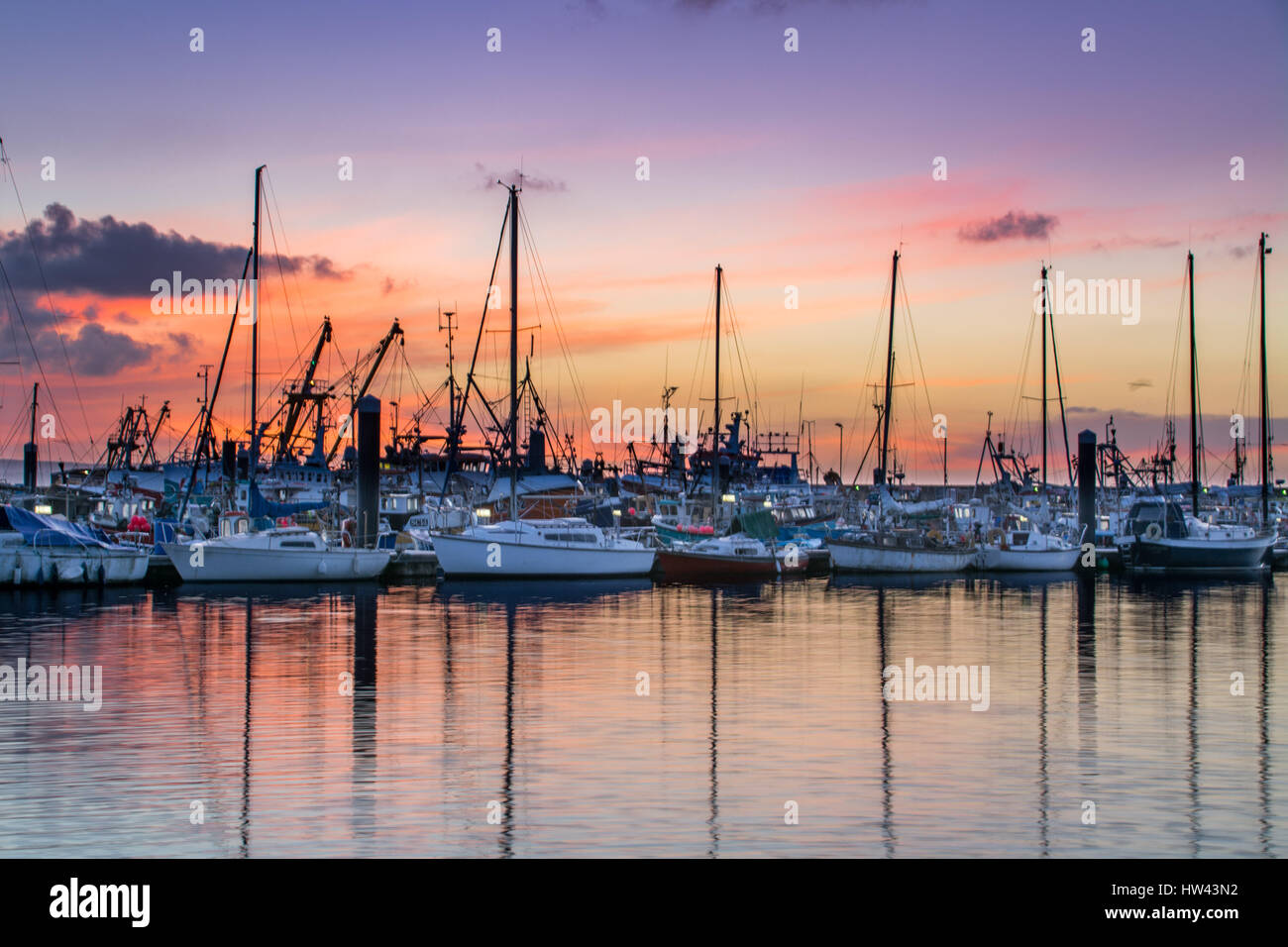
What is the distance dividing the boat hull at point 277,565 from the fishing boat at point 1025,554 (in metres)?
44.3

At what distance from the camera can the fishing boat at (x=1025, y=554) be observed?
90312 mm

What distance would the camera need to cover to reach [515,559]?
72.3 m

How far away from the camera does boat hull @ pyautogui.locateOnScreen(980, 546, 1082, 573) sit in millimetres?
90250

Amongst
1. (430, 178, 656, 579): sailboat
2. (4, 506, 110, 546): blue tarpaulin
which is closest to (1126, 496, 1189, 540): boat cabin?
(430, 178, 656, 579): sailboat

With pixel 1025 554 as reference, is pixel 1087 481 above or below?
above

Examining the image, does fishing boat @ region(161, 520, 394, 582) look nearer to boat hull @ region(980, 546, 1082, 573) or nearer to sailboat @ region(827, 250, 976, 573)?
sailboat @ region(827, 250, 976, 573)

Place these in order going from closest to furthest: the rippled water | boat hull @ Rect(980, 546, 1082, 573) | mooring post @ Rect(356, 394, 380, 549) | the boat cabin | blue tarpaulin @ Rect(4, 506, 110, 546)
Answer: the rippled water
blue tarpaulin @ Rect(4, 506, 110, 546)
mooring post @ Rect(356, 394, 380, 549)
boat hull @ Rect(980, 546, 1082, 573)
the boat cabin

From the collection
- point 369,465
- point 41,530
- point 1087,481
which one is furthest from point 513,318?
point 1087,481

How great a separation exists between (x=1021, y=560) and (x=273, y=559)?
52961mm

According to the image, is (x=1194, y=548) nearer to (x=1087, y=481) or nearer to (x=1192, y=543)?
(x=1192, y=543)

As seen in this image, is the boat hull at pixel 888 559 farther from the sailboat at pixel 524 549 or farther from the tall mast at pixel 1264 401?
the tall mast at pixel 1264 401

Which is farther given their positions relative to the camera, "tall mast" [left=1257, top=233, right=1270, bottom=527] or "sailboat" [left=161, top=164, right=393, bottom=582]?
"tall mast" [left=1257, top=233, right=1270, bottom=527]

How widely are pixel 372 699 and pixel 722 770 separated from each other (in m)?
10.9

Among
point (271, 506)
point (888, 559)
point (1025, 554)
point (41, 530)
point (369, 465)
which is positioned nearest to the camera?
point (41, 530)
